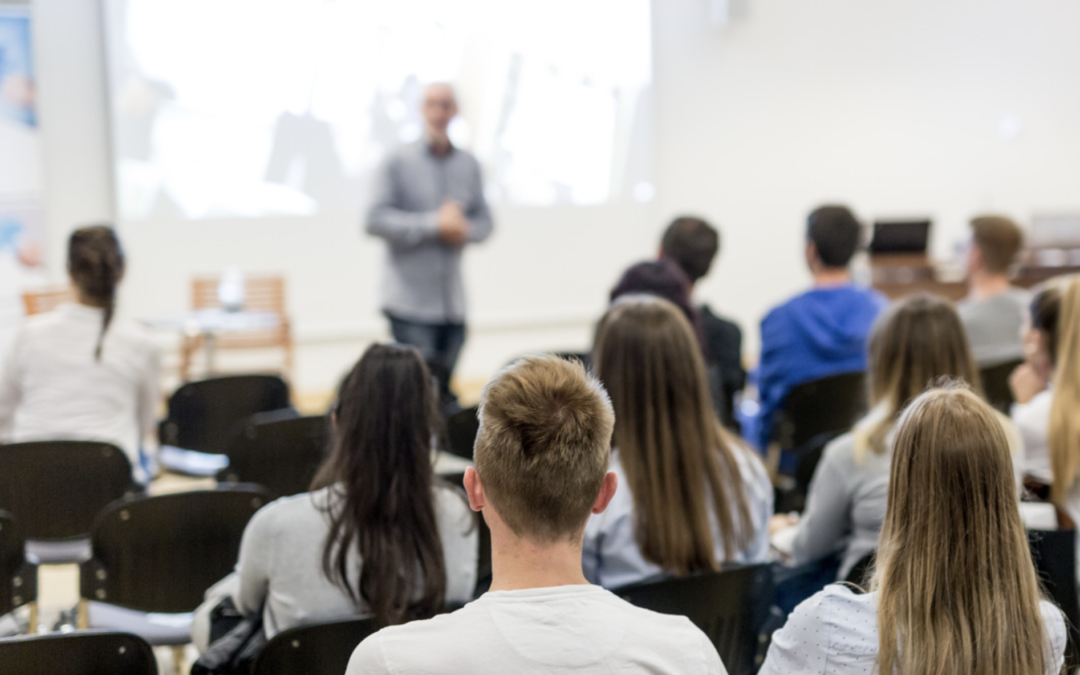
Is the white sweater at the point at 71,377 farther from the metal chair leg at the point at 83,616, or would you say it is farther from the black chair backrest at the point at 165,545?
the black chair backrest at the point at 165,545

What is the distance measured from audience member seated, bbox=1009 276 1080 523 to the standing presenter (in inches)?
99.2

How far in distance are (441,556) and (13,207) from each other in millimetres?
5219

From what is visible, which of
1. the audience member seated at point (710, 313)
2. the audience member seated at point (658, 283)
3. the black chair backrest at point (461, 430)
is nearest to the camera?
the audience member seated at point (658, 283)

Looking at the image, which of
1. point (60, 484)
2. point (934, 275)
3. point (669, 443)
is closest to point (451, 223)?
point (60, 484)

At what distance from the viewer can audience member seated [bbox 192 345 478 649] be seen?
73.6 inches

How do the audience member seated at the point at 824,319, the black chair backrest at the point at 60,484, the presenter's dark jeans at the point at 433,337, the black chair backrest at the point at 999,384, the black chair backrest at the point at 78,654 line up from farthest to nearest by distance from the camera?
1. the presenter's dark jeans at the point at 433,337
2. the audience member seated at the point at 824,319
3. the black chair backrest at the point at 999,384
4. the black chair backrest at the point at 60,484
5. the black chair backrest at the point at 78,654

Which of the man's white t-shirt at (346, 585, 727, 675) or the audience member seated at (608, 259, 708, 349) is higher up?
the audience member seated at (608, 259, 708, 349)

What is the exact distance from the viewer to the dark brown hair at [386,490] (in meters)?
1.87

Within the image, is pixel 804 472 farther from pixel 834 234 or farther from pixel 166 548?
pixel 166 548

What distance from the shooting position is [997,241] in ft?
13.3

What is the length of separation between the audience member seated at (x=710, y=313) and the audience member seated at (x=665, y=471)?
1.32 m

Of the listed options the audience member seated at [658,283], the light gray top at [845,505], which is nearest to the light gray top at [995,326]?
the audience member seated at [658,283]

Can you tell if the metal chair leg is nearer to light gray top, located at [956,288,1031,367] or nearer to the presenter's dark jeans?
the presenter's dark jeans

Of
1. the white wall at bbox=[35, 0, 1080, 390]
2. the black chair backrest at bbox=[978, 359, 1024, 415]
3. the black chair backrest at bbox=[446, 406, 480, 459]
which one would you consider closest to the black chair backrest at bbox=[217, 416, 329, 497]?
the black chair backrest at bbox=[446, 406, 480, 459]
